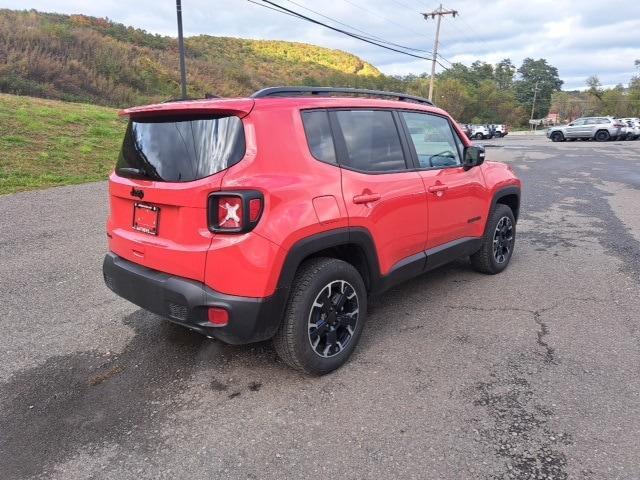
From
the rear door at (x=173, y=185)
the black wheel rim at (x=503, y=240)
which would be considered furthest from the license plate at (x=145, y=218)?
the black wheel rim at (x=503, y=240)

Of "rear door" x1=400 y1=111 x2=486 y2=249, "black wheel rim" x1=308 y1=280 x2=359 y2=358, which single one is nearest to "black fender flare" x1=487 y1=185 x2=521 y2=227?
"rear door" x1=400 y1=111 x2=486 y2=249

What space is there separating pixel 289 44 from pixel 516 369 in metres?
95.2

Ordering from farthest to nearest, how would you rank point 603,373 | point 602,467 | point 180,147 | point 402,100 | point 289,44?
point 289,44 < point 402,100 < point 603,373 < point 180,147 < point 602,467

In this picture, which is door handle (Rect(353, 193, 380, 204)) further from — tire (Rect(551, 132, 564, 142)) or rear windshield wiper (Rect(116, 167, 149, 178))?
tire (Rect(551, 132, 564, 142))

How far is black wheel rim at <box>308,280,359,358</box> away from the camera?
3.10 m

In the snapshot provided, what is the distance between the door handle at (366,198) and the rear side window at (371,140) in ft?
0.61

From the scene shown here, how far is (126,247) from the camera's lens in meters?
3.28

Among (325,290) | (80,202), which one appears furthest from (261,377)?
(80,202)

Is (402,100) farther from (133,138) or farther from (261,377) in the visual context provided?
(261,377)

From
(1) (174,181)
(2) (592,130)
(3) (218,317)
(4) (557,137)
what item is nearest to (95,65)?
(1) (174,181)

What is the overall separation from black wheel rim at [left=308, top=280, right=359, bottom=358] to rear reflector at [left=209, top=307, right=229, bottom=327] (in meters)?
0.54

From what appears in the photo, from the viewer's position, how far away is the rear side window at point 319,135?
3.09 meters

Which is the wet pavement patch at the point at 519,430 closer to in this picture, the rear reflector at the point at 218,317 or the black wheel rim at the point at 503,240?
the rear reflector at the point at 218,317

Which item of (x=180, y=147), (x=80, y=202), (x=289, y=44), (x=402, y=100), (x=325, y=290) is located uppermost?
(x=289, y=44)
